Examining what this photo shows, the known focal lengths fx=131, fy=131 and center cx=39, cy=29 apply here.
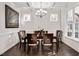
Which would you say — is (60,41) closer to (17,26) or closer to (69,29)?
(69,29)

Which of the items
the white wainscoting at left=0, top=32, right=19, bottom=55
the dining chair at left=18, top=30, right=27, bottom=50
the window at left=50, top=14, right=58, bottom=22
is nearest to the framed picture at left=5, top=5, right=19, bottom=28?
the white wainscoting at left=0, top=32, right=19, bottom=55

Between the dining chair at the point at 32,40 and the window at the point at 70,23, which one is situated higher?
the window at the point at 70,23

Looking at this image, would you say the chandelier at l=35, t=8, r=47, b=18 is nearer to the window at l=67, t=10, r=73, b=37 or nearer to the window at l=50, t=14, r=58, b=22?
the window at l=50, t=14, r=58, b=22

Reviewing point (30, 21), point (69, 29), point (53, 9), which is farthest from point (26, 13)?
point (69, 29)

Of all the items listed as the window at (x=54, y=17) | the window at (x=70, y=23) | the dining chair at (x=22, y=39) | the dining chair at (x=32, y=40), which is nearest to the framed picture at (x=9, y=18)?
the dining chair at (x=22, y=39)

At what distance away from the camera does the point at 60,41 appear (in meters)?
6.06

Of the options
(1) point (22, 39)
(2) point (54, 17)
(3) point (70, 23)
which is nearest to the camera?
(1) point (22, 39)

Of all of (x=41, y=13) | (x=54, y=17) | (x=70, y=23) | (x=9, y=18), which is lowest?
(x=70, y=23)

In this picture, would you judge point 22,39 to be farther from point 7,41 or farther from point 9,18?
point 9,18

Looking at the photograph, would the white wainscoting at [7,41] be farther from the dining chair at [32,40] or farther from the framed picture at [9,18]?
the dining chair at [32,40]

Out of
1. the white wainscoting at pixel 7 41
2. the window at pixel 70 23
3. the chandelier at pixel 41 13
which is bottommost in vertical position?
the white wainscoting at pixel 7 41

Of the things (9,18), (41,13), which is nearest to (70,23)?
(41,13)

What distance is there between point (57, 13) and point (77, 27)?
167 centimetres

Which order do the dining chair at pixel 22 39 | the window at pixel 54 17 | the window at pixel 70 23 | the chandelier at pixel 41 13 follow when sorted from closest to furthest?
1. the dining chair at pixel 22 39
2. the window at pixel 70 23
3. the chandelier at pixel 41 13
4. the window at pixel 54 17
